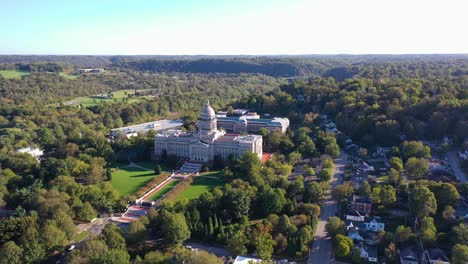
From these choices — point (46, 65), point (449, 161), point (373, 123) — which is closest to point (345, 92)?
point (373, 123)

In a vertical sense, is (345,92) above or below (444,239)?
above

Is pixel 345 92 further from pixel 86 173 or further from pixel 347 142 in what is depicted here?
pixel 86 173

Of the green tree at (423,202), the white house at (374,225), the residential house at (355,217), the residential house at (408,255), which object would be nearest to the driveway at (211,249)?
the residential house at (355,217)

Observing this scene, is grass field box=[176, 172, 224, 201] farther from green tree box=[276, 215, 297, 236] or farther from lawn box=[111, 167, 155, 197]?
green tree box=[276, 215, 297, 236]

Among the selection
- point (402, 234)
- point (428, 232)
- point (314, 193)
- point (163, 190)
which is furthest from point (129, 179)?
point (428, 232)

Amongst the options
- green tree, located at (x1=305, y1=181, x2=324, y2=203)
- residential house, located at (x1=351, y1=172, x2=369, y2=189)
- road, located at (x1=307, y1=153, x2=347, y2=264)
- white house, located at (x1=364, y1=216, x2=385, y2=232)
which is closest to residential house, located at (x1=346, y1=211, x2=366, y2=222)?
white house, located at (x1=364, y1=216, x2=385, y2=232)
